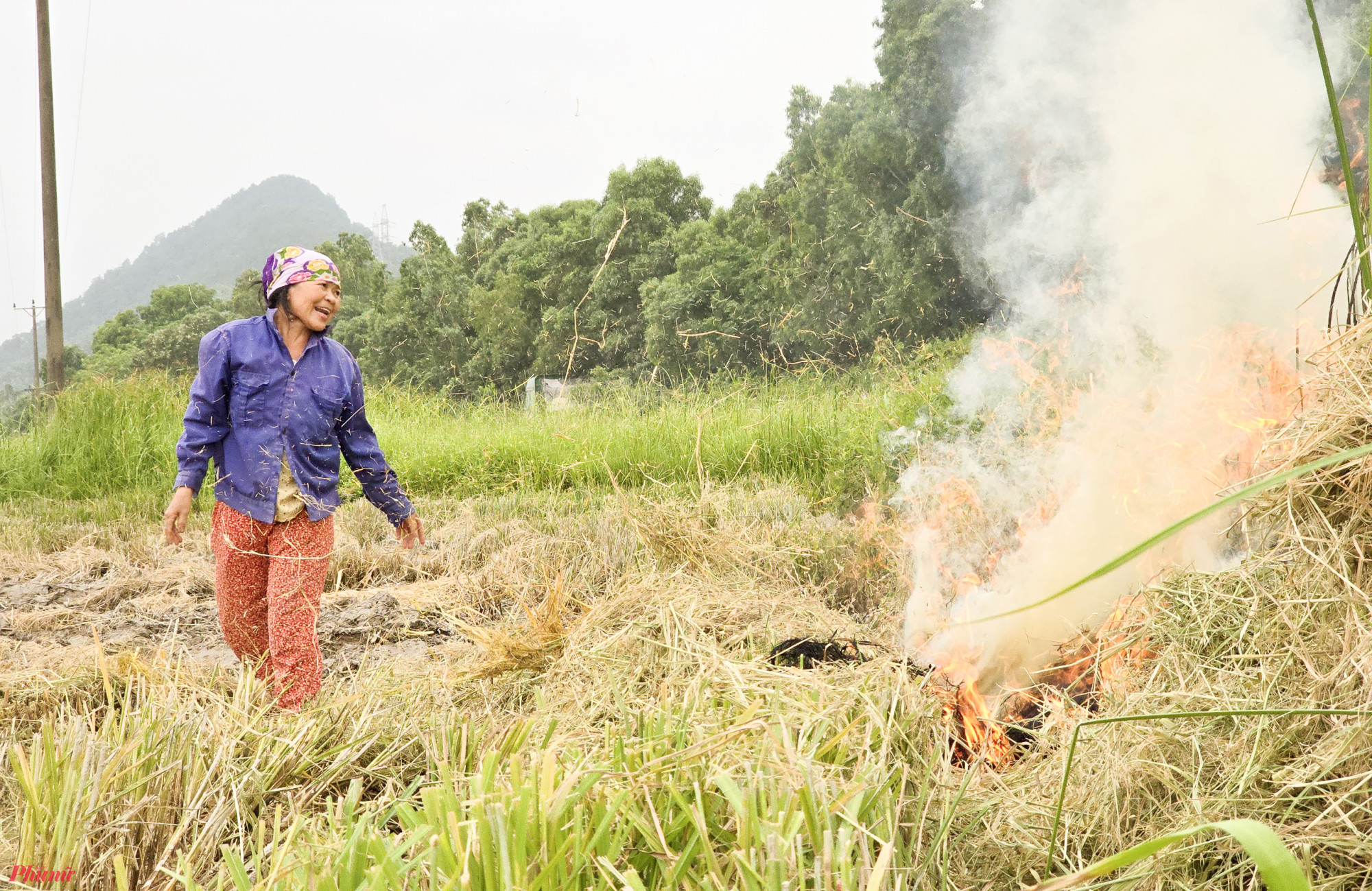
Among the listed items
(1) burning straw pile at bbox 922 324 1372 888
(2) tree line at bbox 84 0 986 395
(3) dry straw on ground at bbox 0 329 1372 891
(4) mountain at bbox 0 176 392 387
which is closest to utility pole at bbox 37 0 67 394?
(2) tree line at bbox 84 0 986 395

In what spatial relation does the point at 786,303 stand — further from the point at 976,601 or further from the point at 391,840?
the point at 391,840

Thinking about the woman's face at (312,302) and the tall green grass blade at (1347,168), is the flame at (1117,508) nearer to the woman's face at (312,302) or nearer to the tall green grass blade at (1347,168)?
the tall green grass blade at (1347,168)

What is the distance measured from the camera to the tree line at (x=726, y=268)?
14.0 metres

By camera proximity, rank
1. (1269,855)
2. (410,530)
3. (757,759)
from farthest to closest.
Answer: (410,530), (757,759), (1269,855)

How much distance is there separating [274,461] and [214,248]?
174 meters

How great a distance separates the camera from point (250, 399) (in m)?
3.02

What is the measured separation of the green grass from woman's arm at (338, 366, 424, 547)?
3.38 m

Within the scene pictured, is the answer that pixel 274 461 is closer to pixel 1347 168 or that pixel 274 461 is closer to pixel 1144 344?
pixel 1347 168

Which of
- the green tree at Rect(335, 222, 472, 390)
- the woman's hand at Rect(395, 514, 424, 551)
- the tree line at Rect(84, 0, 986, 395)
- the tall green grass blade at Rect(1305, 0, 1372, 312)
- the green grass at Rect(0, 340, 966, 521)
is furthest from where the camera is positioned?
the green tree at Rect(335, 222, 472, 390)

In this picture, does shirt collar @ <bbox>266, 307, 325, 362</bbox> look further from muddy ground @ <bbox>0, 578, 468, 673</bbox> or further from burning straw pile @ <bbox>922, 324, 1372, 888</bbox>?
burning straw pile @ <bbox>922, 324, 1372, 888</bbox>

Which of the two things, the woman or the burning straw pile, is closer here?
the burning straw pile

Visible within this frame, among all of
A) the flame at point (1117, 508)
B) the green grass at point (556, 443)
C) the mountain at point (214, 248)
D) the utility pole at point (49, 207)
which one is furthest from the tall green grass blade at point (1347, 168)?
the mountain at point (214, 248)

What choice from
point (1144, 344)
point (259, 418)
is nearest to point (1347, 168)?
point (1144, 344)

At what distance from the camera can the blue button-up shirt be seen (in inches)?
117
